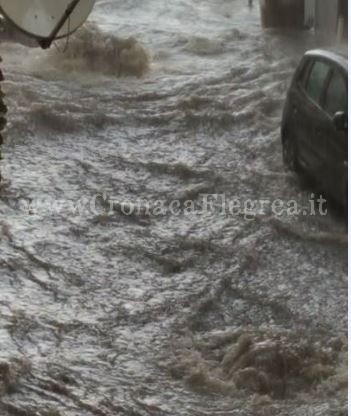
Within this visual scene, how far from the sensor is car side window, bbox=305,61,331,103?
10.0 metres

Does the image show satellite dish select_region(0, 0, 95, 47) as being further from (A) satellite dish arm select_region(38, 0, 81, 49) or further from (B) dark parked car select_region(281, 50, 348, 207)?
(B) dark parked car select_region(281, 50, 348, 207)

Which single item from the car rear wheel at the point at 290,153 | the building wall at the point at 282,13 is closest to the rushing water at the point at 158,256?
the car rear wheel at the point at 290,153

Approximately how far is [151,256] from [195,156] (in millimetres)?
3185

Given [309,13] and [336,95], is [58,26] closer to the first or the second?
[336,95]

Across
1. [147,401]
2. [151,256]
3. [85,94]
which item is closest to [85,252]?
[151,256]

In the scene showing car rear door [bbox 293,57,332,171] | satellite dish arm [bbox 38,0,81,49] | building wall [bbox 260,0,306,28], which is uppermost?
satellite dish arm [bbox 38,0,81,49]

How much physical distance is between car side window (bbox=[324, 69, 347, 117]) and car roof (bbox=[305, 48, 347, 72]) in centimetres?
10

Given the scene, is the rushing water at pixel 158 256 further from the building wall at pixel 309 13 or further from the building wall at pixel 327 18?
the building wall at pixel 309 13

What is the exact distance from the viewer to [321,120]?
981cm

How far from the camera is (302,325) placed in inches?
332

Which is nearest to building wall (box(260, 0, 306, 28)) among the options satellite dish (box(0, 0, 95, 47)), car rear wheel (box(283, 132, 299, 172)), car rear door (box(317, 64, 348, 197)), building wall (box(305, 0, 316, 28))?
building wall (box(305, 0, 316, 28))

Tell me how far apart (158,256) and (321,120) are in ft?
6.97

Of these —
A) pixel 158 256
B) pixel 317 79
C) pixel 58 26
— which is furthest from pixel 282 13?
pixel 58 26

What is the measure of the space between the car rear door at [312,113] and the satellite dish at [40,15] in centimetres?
398
